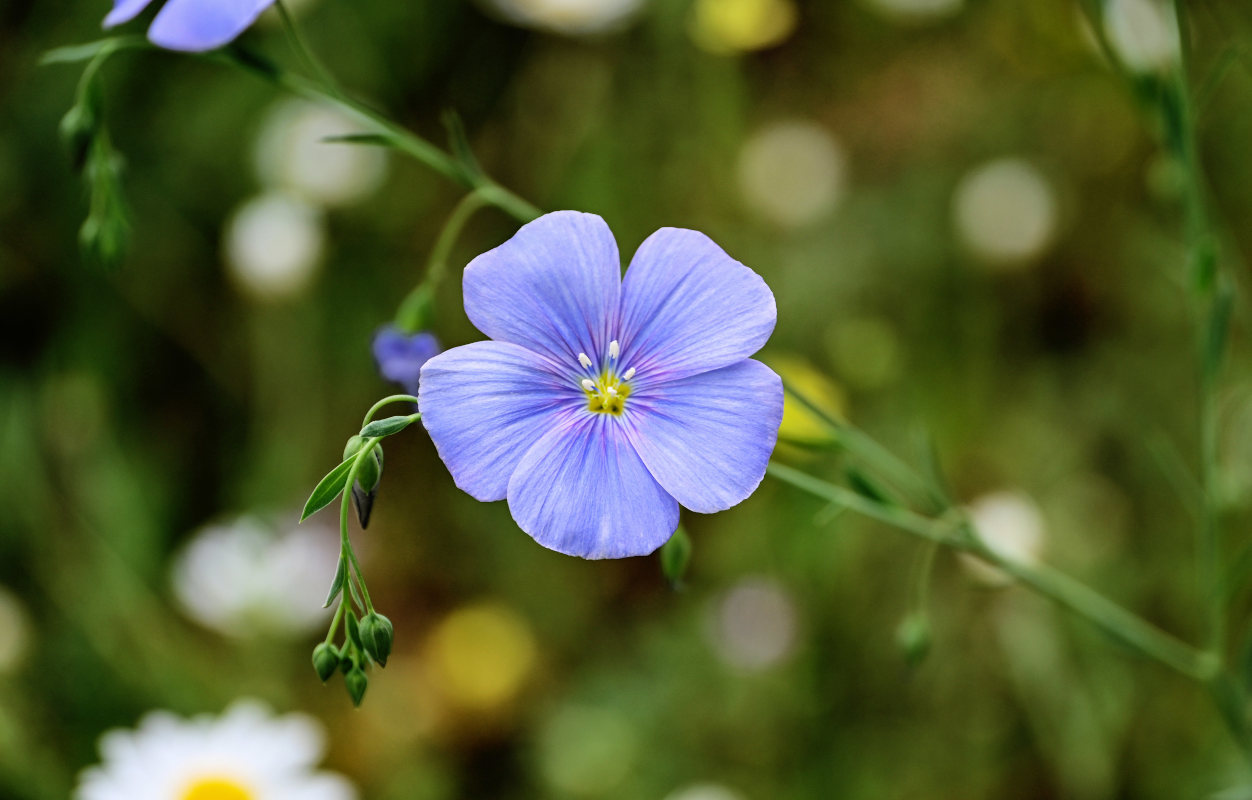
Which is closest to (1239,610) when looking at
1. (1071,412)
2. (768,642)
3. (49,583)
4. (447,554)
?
(1071,412)

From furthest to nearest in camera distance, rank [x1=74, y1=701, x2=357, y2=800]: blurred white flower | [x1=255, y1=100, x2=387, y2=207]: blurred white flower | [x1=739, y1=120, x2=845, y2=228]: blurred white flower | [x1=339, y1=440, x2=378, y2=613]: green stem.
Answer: [x1=739, y1=120, x2=845, y2=228]: blurred white flower < [x1=255, y1=100, x2=387, y2=207]: blurred white flower < [x1=74, y1=701, x2=357, y2=800]: blurred white flower < [x1=339, y1=440, x2=378, y2=613]: green stem

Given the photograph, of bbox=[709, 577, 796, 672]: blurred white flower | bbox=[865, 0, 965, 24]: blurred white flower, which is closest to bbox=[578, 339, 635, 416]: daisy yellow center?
bbox=[709, 577, 796, 672]: blurred white flower

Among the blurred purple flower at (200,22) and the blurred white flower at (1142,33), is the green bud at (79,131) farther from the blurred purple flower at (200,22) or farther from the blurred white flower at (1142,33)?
the blurred white flower at (1142,33)

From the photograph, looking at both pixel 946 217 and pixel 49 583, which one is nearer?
pixel 49 583

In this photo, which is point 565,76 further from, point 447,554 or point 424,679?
point 424,679

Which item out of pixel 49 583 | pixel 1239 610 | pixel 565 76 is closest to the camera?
pixel 1239 610

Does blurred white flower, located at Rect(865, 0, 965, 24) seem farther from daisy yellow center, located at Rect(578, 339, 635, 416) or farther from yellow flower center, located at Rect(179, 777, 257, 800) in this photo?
yellow flower center, located at Rect(179, 777, 257, 800)
